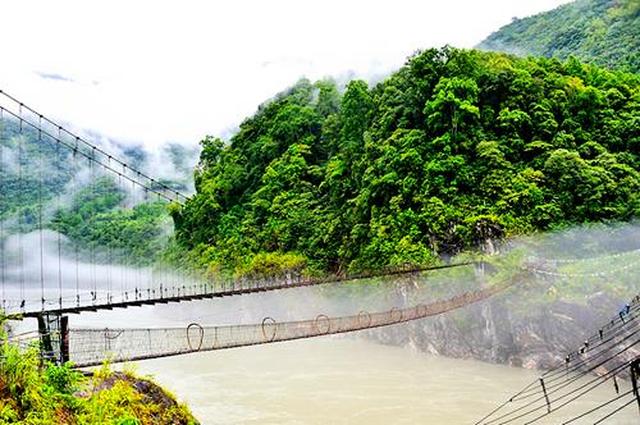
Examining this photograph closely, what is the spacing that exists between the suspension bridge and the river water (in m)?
0.85

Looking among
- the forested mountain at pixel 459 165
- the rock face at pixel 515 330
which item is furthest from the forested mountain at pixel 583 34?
the rock face at pixel 515 330

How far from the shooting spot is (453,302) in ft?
47.3

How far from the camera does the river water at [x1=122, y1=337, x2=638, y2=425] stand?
13125mm

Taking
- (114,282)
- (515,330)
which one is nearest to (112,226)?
(114,282)

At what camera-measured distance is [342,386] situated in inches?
636

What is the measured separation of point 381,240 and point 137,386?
1489cm

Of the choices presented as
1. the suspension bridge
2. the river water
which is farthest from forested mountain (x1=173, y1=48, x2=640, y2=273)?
the river water

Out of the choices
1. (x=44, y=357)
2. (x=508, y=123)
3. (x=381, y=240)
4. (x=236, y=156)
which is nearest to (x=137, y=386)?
(x=44, y=357)

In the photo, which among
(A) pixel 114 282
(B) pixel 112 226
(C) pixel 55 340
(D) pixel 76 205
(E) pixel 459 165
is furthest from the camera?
(D) pixel 76 205

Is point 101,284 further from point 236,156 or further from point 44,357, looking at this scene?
point 44,357

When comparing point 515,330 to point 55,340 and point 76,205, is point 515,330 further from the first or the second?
point 76,205

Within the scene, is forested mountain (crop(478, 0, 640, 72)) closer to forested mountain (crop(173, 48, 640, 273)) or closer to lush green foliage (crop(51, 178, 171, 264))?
forested mountain (crop(173, 48, 640, 273))

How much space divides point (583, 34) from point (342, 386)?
38431mm

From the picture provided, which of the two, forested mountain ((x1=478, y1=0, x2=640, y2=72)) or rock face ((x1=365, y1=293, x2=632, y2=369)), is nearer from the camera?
rock face ((x1=365, y1=293, x2=632, y2=369))
